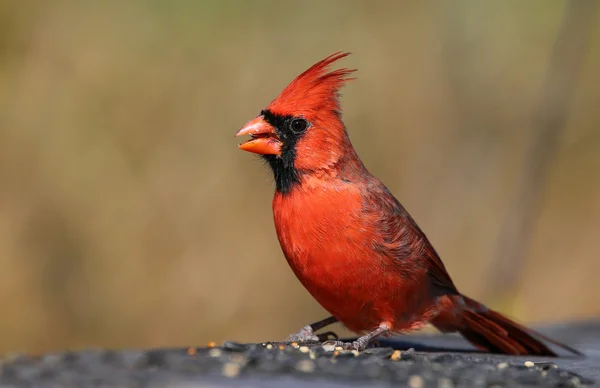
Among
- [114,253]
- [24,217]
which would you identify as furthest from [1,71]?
[114,253]

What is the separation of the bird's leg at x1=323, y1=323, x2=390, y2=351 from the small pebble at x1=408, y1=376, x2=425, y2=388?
0.87 metres

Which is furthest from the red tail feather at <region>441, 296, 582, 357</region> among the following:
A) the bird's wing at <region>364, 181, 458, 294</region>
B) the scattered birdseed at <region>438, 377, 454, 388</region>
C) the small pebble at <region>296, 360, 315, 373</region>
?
the small pebble at <region>296, 360, 315, 373</region>

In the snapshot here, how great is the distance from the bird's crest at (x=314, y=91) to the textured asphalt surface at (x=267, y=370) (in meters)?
1.13

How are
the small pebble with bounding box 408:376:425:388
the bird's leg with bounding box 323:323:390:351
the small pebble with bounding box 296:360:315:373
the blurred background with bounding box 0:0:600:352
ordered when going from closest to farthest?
the small pebble with bounding box 408:376:425:388, the small pebble with bounding box 296:360:315:373, the bird's leg with bounding box 323:323:390:351, the blurred background with bounding box 0:0:600:352

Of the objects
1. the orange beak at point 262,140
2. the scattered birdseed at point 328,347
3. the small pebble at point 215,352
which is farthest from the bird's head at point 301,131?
the small pebble at point 215,352

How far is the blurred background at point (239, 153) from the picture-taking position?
5.30m

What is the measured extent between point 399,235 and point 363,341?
0.49 metres

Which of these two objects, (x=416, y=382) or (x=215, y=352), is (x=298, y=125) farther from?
(x=416, y=382)

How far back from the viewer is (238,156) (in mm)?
5828

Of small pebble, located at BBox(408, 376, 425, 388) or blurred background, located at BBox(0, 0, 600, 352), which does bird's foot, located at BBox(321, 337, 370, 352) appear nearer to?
small pebble, located at BBox(408, 376, 425, 388)

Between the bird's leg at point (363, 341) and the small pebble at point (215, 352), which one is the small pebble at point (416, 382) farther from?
the bird's leg at point (363, 341)

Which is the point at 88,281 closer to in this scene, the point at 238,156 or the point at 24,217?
the point at 24,217

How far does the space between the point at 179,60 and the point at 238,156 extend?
2.38 feet

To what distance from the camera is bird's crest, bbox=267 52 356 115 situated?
12.1ft
